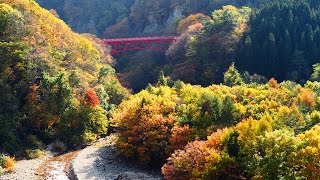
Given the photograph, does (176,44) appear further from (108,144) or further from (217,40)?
(108,144)

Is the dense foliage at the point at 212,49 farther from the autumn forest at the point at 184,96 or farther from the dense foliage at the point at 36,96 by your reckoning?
the dense foliage at the point at 36,96

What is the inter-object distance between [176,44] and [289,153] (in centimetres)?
5144

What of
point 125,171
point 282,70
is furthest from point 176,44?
point 125,171

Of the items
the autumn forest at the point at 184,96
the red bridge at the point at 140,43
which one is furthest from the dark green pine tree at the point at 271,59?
the red bridge at the point at 140,43

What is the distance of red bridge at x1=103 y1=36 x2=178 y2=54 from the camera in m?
83.3

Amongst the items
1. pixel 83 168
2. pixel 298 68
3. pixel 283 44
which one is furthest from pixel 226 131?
pixel 283 44

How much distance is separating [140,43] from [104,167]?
4836 cm

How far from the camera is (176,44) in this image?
258ft

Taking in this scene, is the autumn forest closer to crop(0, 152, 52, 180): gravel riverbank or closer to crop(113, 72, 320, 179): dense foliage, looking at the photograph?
crop(113, 72, 320, 179): dense foliage

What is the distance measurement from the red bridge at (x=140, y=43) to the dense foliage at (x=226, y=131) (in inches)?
1160

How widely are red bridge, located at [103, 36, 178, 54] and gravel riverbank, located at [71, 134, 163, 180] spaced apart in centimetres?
3373

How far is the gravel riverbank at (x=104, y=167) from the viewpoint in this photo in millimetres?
41719

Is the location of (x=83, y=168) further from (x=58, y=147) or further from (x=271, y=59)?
(x=271, y=59)

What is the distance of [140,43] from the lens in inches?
3563
